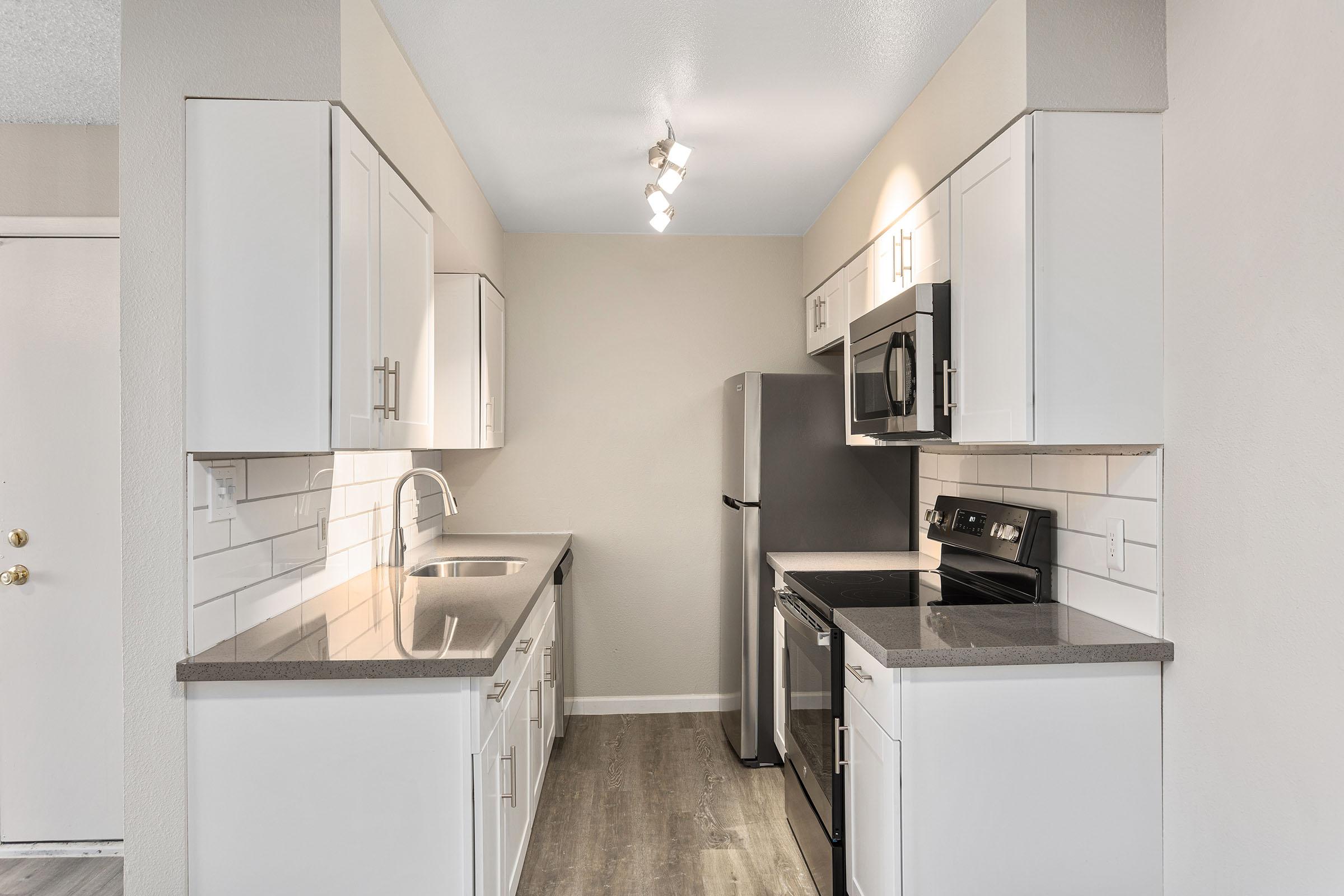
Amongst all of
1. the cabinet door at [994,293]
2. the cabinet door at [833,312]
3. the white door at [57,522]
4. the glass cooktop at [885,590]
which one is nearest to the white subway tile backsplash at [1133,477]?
the cabinet door at [994,293]

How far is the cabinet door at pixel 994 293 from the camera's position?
1795 millimetres

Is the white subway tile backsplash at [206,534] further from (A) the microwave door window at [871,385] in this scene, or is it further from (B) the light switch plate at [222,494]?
(A) the microwave door window at [871,385]

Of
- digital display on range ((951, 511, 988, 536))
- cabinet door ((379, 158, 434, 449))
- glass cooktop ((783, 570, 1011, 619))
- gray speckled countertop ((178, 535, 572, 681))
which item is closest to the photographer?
gray speckled countertop ((178, 535, 572, 681))

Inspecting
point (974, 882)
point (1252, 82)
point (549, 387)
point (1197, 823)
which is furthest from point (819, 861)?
point (549, 387)

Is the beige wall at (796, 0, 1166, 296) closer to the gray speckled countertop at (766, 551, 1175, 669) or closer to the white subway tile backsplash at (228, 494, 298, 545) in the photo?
the gray speckled countertop at (766, 551, 1175, 669)

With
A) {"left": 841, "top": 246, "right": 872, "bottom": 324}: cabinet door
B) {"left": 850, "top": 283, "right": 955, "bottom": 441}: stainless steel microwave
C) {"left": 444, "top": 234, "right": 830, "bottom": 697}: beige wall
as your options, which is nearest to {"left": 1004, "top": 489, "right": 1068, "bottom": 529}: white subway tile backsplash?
{"left": 850, "top": 283, "right": 955, "bottom": 441}: stainless steel microwave

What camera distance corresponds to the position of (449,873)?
5.54 ft

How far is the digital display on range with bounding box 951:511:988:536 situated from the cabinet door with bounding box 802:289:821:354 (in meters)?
1.28

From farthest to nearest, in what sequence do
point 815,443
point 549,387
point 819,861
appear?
point 549,387, point 815,443, point 819,861

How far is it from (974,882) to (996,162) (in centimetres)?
174

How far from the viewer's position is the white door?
2516mm

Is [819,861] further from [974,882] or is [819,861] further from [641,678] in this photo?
[641,678]

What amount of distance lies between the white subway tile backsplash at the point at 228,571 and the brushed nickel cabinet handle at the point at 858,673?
1.56 metres

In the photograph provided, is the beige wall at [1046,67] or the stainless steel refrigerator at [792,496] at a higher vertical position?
the beige wall at [1046,67]
